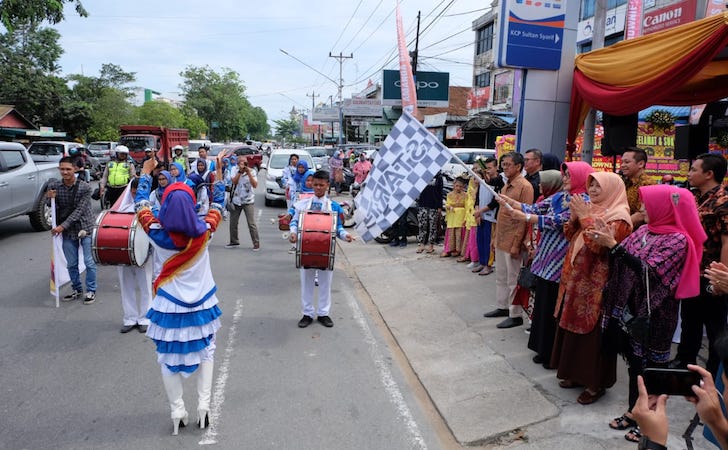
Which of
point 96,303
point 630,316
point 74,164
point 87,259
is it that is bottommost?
point 96,303

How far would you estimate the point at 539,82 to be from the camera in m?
6.86

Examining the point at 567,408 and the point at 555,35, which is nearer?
the point at 567,408

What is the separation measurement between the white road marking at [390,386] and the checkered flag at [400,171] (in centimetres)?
127

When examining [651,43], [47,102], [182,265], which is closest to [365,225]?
[182,265]

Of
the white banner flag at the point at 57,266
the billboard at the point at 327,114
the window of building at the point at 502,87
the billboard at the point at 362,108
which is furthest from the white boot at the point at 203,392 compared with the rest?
the billboard at the point at 327,114

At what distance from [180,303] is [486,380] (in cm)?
262

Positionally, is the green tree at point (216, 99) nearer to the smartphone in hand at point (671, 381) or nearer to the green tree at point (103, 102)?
the green tree at point (103, 102)

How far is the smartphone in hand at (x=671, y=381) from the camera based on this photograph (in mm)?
1861

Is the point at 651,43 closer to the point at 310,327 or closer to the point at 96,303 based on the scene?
the point at 310,327

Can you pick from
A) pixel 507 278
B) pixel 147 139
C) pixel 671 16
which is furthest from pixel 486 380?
pixel 147 139

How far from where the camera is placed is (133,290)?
18.1 ft

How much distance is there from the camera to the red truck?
20859mm

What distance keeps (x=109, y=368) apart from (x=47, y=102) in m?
32.1

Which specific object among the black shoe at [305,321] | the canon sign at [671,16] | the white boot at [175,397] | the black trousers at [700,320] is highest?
the canon sign at [671,16]
